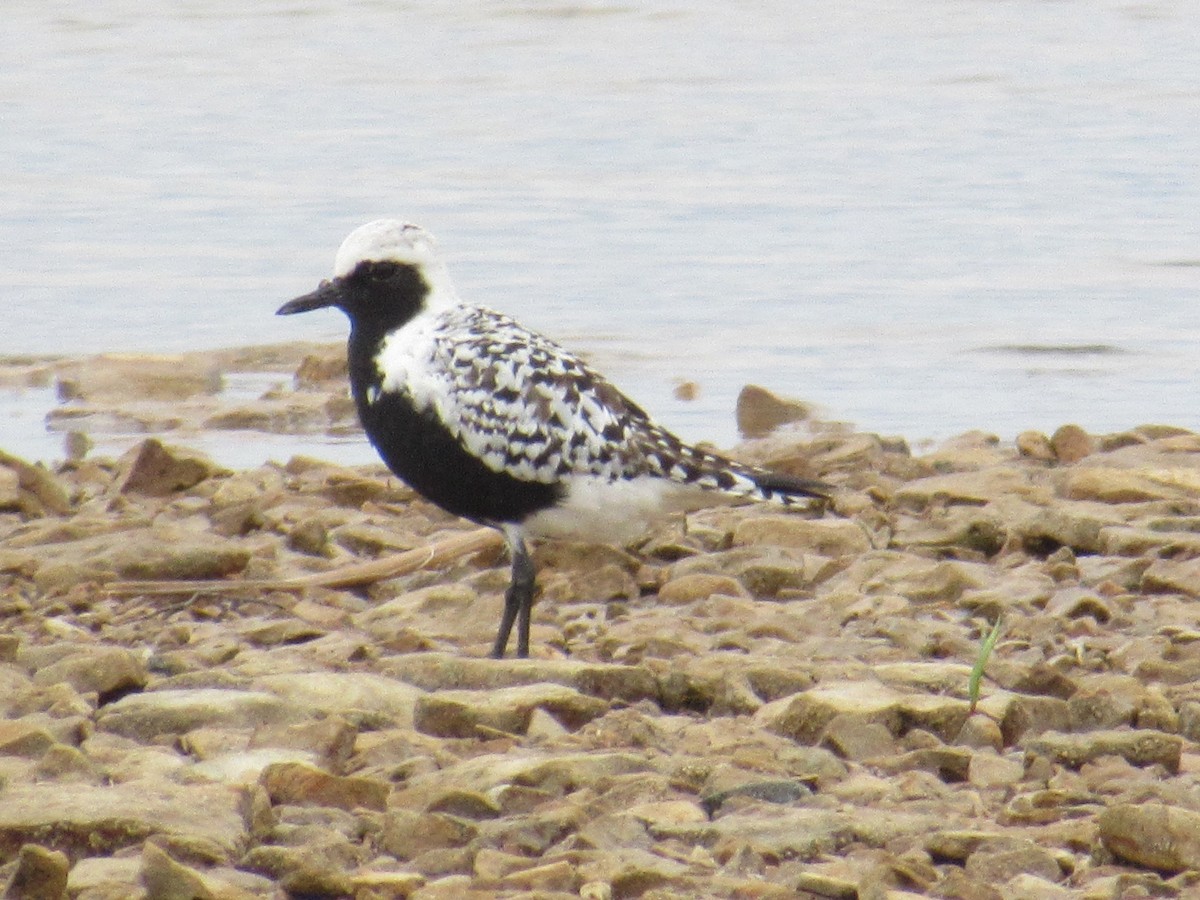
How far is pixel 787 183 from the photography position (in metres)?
14.8

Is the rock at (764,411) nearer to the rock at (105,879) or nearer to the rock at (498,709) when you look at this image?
the rock at (498,709)

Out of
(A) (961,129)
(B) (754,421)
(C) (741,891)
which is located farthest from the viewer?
(A) (961,129)

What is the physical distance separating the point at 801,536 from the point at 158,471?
2353 mm

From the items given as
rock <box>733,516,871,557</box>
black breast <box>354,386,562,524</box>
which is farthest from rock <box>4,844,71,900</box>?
rock <box>733,516,871,557</box>

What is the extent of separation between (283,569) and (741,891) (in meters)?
3.06

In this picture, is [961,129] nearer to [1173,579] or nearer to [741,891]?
[1173,579]

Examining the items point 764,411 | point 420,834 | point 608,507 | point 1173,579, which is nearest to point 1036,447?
point 764,411

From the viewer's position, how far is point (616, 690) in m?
4.85

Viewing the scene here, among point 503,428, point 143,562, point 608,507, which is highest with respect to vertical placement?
point 503,428

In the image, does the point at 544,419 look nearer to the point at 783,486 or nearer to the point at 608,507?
the point at 608,507

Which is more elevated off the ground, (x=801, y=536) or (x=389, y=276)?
(x=389, y=276)

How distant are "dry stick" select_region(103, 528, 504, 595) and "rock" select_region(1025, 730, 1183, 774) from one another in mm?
2423

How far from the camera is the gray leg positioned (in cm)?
553

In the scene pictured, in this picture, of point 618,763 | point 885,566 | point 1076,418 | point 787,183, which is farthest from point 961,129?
point 618,763
